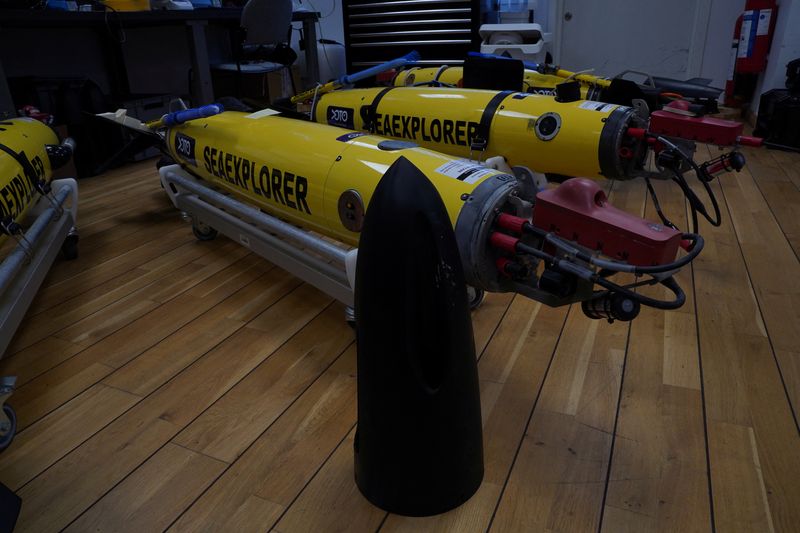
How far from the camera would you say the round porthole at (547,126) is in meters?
1.94

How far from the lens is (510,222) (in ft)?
3.80

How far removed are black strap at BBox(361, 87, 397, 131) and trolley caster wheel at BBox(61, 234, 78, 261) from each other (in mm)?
1241

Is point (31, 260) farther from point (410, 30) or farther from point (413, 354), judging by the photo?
point (410, 30)

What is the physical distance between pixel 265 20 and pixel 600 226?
3.04 meters

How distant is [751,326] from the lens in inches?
62.3

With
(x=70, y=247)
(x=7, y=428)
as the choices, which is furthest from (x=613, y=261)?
(x=70, y=247)

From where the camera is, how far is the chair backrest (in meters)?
3.38

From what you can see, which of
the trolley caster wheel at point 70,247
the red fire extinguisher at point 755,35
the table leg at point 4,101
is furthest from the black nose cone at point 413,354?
the red fire extinguisher at point 755,35

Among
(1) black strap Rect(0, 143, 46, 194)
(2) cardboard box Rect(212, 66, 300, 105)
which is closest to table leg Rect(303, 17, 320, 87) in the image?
(2) cardboard box Rect(212, 66, 300, 105)

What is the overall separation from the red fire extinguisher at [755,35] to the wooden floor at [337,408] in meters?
2.65

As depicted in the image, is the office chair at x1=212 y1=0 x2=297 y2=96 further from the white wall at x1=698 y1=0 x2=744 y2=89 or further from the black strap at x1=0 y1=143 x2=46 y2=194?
the white wall at x1=698 y1=0 x2=744 y2=89

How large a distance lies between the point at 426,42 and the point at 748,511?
431 centimetres

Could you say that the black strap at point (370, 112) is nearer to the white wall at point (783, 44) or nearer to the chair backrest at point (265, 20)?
the chair backrest at point (265, 20)

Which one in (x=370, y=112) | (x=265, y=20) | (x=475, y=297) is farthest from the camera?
(x=265, y=20)
